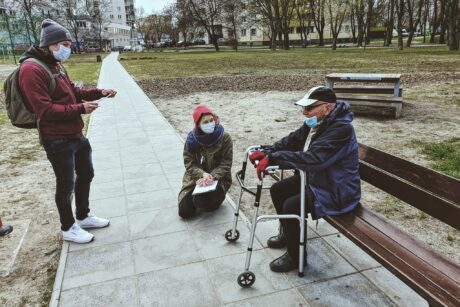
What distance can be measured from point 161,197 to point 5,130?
673cm

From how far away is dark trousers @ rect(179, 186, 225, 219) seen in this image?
437 cm

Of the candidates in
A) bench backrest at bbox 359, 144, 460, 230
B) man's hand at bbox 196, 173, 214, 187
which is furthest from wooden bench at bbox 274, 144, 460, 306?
man's hand at bbox 196, 173, 214, 187

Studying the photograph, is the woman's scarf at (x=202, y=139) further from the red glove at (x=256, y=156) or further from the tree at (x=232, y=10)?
the tree at (x=232, y=10)

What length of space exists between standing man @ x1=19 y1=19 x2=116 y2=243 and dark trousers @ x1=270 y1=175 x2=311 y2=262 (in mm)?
1904

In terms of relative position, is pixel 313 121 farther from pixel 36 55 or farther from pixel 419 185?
pixel 36 55

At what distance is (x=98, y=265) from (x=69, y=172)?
0.93m

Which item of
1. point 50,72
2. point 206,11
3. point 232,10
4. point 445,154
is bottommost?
point 445,154

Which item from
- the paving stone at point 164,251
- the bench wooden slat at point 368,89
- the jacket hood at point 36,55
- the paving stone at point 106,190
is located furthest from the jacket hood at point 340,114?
the bench wooden slat at point 368,89

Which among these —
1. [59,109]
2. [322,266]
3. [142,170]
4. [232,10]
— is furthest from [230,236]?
Answer: [232,10]

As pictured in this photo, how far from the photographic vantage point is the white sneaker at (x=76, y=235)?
12.9 ft

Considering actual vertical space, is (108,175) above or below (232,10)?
below

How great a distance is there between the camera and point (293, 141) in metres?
3.71

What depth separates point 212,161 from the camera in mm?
4449

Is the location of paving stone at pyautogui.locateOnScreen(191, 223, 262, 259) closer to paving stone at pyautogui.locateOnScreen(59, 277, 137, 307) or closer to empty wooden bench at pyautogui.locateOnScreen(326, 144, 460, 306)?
paving stone at pyautogui.locateOnScreen(59, 277, 137, 307)
